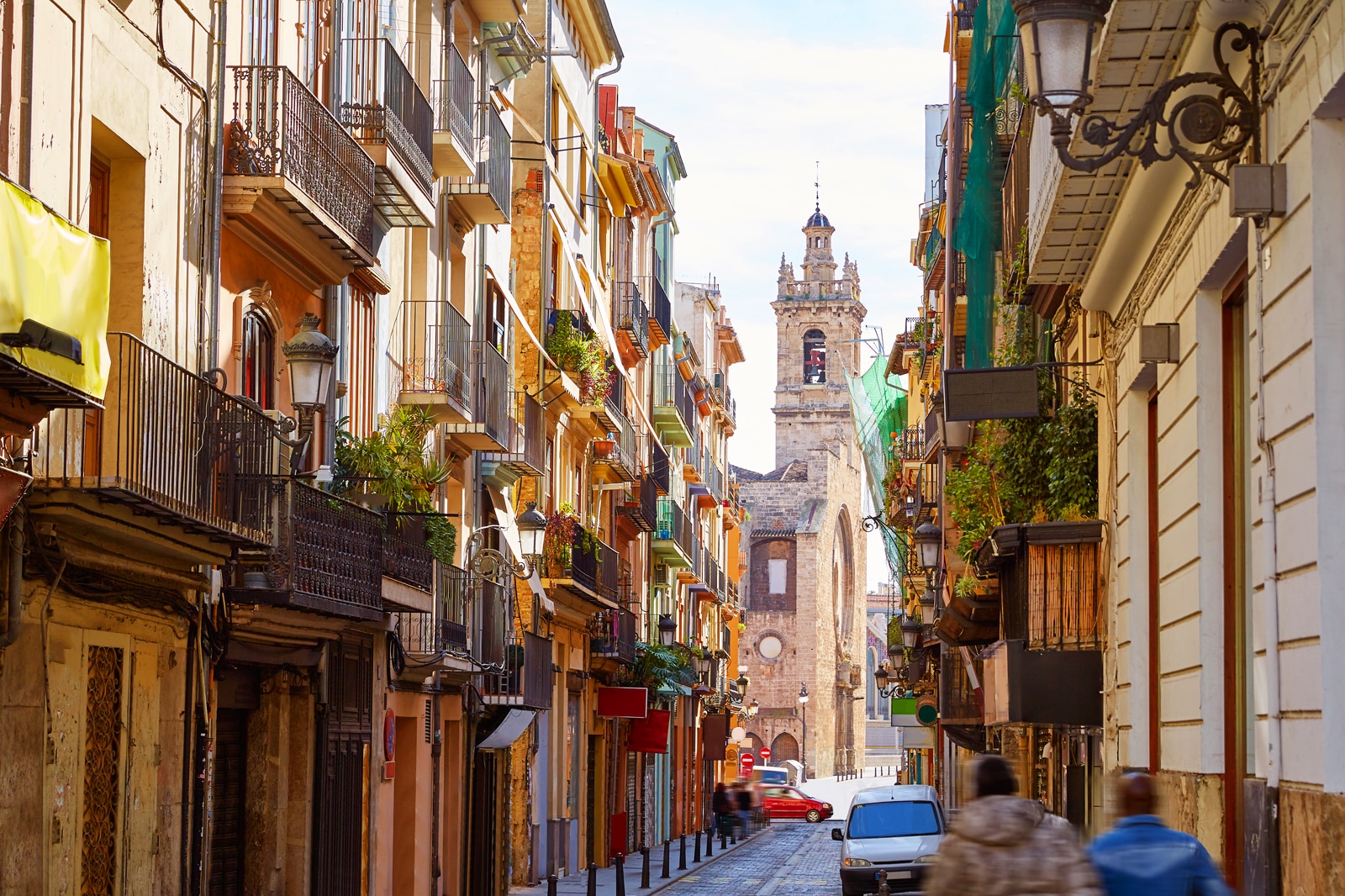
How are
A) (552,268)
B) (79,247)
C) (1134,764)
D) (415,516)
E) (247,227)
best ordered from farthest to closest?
1. (552,268)
2. (415,516)
3. (247,227)
4. (1134,764)
5. (79,247)

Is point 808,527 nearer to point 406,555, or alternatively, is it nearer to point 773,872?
point 773,872

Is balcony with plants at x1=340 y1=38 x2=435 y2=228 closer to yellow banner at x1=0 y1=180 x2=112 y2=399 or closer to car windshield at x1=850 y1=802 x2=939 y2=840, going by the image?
yellow banner at x1=0 y1=180 x2=112 y2=399

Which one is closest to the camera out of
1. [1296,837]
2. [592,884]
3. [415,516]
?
[1296,837]

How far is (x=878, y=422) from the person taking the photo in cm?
4966

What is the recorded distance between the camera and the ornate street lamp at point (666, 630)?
40000mm

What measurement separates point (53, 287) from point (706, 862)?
28444mm

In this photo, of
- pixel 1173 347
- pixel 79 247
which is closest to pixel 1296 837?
pixel 1173 347

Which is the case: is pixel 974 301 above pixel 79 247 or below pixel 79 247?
above

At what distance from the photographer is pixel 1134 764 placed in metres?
12.3

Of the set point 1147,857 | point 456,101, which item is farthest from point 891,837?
point 1147,857

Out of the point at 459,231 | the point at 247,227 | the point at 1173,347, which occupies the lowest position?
the point at 1173,347

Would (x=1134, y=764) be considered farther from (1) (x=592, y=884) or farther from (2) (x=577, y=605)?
(2) (x=577, y=605)

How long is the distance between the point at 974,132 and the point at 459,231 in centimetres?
669

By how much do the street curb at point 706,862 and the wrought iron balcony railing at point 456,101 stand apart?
11633mm
